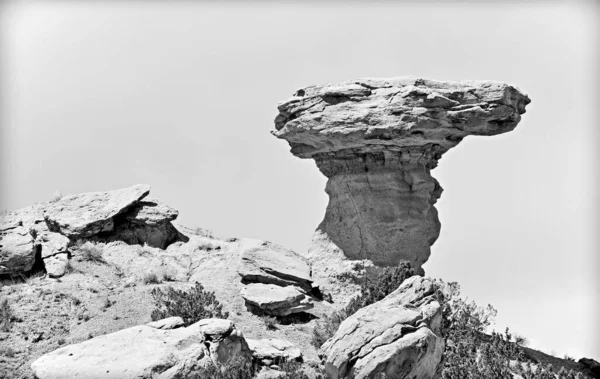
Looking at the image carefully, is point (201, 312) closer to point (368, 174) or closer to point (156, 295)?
point (156, 295)

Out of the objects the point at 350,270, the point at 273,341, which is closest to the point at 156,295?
the point at 273,341

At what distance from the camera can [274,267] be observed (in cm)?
2425

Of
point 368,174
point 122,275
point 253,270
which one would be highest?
point 368,174

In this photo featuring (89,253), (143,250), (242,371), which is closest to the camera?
(242,371)

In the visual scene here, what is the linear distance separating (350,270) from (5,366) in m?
11.2

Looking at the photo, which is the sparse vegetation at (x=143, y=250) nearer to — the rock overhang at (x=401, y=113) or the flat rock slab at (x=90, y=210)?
the flat rock slab at (x=90, y=210)

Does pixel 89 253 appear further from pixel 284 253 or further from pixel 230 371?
pixel 230 371

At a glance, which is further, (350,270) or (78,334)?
(350,270)

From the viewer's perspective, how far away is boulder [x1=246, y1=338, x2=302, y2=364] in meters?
18.8

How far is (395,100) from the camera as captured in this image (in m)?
24.3

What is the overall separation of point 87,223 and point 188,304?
695 centimetres

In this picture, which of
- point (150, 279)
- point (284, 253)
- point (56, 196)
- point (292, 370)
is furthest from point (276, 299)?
point (56, 196)

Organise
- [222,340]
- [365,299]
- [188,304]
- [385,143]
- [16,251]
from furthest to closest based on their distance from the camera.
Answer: [385,143], [16,251], [365,299], [188,304], [222,340]

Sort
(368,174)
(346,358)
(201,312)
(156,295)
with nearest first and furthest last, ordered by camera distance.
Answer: (346,358) → (201,312) → (156,295) → (368,174)
